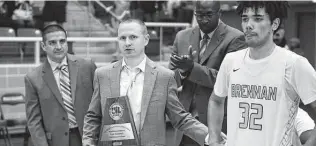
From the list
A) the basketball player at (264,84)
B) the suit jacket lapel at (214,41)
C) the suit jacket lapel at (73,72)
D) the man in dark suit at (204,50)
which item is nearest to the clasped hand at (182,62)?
the man in dark suit at (204,50)

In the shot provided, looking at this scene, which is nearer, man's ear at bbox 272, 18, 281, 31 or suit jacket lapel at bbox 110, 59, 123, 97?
man's ear at bbox 272, 18, 281, 31

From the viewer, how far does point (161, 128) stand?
4.12 metres

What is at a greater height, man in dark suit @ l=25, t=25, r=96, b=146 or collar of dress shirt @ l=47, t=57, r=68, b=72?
collar of dress shirt @ l=47, t=57, r=68, b=72

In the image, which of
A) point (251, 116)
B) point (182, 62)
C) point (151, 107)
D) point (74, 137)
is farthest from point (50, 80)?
point (251, 116)

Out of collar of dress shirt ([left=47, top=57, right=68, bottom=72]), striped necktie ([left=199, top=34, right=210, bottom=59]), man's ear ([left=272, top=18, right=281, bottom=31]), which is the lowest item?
collar of dress shirt ([left=47, top=57, right=68, bottom=72])

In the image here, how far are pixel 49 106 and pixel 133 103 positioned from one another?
144 cm

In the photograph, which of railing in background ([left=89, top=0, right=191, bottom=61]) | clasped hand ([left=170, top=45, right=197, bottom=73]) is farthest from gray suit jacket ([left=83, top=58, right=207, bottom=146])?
railing in background ([left=89, top=0, right=191, bottom=61])

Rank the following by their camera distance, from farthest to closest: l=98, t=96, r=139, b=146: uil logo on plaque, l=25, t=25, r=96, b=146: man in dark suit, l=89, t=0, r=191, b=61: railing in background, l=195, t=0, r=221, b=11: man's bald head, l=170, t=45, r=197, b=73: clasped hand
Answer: l=89, t=0, r=191, b=61: railing in background < l=25, t=25, r=96, b=146: man in dark suit < l=195, t=0, r=221, b=11: man's bald head < l=170, t=45, r=197, b=73: clasped hand < l=98, t=96, r=139, b=146: uil logo on plaque

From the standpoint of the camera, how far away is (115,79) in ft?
13.4

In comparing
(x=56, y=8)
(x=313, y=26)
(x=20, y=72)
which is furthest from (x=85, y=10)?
(x=313, y=26)

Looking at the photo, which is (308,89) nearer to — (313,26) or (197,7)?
(197,7)

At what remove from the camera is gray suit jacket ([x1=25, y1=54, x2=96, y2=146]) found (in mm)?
5203

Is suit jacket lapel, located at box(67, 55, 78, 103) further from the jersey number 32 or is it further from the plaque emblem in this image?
the jersey number 32

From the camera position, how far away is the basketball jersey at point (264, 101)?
336 centimetres
